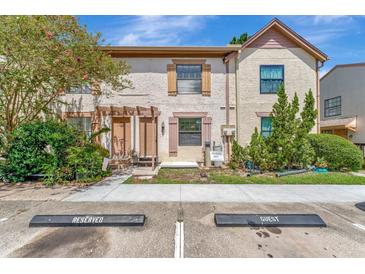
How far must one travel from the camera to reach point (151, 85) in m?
10.2

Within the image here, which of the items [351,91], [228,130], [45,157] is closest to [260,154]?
[228,130]

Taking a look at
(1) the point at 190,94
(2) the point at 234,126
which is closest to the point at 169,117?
(1) the point at 190,94

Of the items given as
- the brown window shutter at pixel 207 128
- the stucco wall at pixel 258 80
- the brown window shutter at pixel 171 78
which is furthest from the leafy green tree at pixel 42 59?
the stucco wall at pixel 258 80

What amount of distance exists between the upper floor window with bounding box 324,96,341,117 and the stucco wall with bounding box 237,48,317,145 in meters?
6.68

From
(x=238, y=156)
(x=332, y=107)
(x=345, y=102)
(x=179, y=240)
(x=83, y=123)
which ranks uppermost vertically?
(x=345, y=102)

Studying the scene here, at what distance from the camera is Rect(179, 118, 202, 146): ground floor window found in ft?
33.6

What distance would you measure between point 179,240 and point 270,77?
33.3ft

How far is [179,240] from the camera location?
120 inches

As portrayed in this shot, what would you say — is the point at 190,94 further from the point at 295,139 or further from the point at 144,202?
the point at 144,202

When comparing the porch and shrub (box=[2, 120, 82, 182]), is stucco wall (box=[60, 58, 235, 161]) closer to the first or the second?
shrub (box=[2, 120, 82, 182])

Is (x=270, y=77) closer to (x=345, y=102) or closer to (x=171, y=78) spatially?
(x=171, y=78)

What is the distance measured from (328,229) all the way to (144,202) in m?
3.92

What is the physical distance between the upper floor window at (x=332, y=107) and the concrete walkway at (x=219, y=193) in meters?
11.6

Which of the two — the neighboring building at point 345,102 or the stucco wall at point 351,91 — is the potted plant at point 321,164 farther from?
the stucco wall at point 351,91
